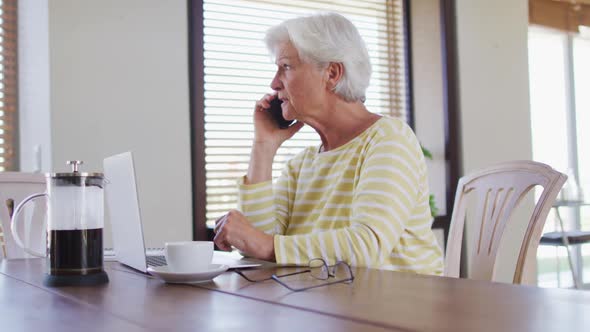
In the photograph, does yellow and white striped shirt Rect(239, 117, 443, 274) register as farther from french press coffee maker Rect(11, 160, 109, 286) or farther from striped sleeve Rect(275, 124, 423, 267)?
french press coffee maker Rect(11, 160, 109, 286)

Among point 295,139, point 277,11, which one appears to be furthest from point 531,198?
point 277,11

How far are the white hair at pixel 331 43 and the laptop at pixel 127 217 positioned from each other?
0.60 metres

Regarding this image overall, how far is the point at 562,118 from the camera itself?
16.0ft

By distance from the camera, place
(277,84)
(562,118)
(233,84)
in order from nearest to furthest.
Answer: (277,84) → (233,84) → (562,118)

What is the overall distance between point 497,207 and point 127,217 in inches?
34.9

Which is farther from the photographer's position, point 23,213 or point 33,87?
point 33,87

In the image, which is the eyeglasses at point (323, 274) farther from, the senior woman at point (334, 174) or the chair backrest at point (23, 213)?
the chair backrest at point (23, 213)

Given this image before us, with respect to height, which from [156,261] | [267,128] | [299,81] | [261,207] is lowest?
[156,261]

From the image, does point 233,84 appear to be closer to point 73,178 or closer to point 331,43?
point 331,43

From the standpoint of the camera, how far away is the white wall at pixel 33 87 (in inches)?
99.0

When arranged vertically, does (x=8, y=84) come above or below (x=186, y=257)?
above

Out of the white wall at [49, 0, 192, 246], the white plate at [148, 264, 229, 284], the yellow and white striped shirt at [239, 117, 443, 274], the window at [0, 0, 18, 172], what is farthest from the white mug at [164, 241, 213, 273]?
the window at [0, 0, 18, 172]

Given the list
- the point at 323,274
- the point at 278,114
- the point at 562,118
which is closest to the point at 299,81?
the point at 278,114

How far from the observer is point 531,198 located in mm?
3752
